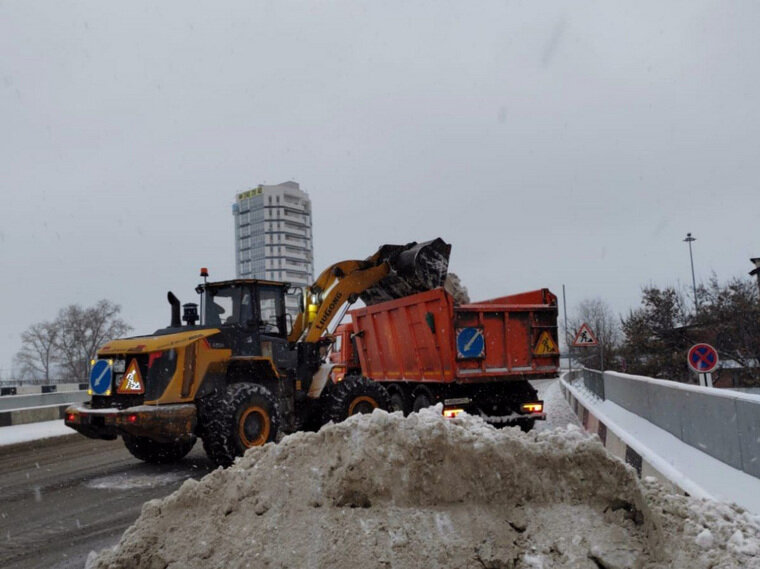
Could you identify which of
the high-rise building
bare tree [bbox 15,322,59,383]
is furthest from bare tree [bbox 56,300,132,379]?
the high-rise building

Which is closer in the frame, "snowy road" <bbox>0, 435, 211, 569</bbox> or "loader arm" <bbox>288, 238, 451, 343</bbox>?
"snowy road" <bbox>0, 435, 211, 569</bbox>

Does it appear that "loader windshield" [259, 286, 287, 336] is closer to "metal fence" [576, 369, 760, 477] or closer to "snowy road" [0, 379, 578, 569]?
"snowy road" [0, 379, 578, 569]

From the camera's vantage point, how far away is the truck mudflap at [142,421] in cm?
711

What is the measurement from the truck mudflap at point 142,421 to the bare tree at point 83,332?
60066 mm

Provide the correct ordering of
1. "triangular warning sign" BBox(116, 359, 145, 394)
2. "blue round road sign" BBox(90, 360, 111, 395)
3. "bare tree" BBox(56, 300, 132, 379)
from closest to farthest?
1. "triangular warning sign" BBox(116, 359, 145, 394)
2. "blue round road sign" BBox(90, 360, 111, 395)
3. "bare tree" BBox(56, 300, 132, 379)

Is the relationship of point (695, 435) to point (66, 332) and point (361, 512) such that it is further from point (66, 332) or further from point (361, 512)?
point (66, 332)

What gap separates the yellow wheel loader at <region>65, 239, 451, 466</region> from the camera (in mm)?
7457

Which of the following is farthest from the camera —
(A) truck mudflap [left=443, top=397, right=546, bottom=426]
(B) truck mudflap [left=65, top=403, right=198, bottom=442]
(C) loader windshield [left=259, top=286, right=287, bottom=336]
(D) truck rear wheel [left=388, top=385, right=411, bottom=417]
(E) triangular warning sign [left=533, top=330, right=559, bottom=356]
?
(D) truck rear wheel [left=388, top=385, right=411, bottom=417]

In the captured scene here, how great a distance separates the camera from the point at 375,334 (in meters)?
11.5

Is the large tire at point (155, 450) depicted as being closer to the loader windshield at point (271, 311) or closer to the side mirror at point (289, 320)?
the loader windshield at point (271, 311)

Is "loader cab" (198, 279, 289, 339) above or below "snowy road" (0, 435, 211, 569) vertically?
above

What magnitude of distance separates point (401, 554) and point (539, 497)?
877 mm

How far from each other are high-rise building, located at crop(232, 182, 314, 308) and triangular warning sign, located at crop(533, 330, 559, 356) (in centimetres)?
10342

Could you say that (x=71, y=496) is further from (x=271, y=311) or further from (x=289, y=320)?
(x=289, y=320)
